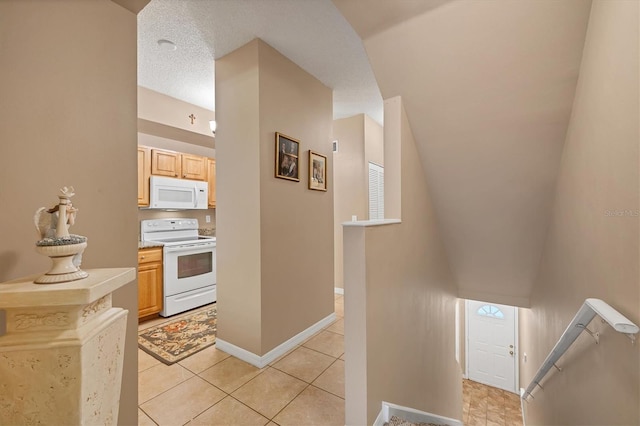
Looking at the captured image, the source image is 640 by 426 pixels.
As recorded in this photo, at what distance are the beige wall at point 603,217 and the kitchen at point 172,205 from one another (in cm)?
391

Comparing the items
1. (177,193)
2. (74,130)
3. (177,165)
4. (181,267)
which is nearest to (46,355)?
(74,130)

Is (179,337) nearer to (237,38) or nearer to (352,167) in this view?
(237,38)

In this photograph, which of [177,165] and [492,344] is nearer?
[177,165]

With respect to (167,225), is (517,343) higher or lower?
lower

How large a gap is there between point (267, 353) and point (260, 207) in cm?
133

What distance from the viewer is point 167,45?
2.45 metres

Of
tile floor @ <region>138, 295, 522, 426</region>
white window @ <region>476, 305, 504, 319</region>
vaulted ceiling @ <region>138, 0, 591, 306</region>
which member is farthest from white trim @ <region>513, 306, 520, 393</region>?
tile floor @ <region>138, 295, 522, 426</region>

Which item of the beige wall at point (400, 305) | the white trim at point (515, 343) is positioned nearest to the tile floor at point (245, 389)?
the beige wall at point (400, 305)

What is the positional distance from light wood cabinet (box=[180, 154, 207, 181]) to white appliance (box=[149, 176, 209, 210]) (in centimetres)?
9

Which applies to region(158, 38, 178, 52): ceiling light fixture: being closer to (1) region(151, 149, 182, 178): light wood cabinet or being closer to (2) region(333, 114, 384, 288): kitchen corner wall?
(1) region(151, 149, 182, 178): light wood cabinet

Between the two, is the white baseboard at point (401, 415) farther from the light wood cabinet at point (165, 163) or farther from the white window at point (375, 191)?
the light wood cabinet at point (165, 163)

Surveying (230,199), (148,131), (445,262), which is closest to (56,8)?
(230,199)

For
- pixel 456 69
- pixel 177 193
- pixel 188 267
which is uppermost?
pixel 456 69

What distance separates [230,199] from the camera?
2576mm
